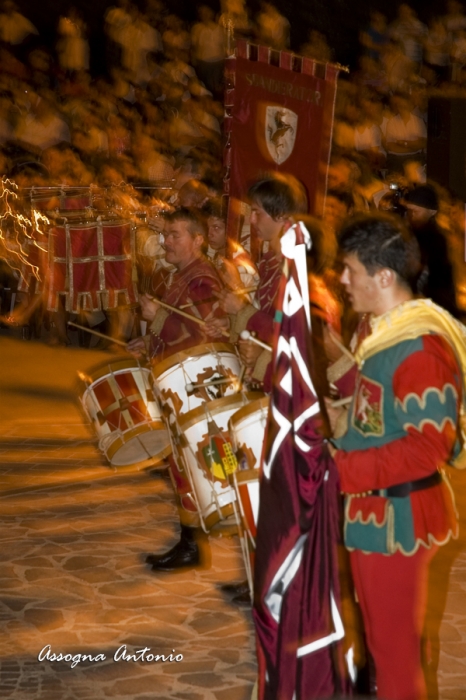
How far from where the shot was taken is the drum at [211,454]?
4.93m

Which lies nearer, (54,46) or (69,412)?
(69,412)

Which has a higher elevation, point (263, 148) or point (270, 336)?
point (263, 148)

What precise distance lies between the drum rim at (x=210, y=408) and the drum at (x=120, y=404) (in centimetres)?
59

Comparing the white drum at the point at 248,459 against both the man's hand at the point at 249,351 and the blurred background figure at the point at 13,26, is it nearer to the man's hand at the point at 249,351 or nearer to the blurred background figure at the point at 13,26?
the man's hand at the point at 249,351

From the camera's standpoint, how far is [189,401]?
5.11 meters

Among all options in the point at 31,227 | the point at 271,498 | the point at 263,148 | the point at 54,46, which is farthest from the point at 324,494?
the point at 54,46

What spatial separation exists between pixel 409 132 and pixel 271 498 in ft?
30.4

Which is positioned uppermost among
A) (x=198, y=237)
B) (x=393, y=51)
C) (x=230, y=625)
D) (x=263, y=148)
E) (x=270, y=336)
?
(x=393, y=51)

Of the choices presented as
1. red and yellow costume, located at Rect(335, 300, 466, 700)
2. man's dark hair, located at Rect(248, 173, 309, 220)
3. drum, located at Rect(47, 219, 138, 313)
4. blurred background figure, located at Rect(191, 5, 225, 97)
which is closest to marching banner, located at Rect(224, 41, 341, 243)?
man's dark hair, located at Rect(248, 173, 309, 220)

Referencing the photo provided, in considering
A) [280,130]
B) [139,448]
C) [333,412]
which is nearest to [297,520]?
[333,412]

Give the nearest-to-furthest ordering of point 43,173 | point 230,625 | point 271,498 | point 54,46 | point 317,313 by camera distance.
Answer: point 271,498 < point 317,313 < point 230,625 < point 43,173 < point 54,46

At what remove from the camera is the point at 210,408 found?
16.2 ft

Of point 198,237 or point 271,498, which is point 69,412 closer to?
point 198,237

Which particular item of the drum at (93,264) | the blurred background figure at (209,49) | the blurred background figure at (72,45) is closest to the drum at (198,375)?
the drum at (93,264)
